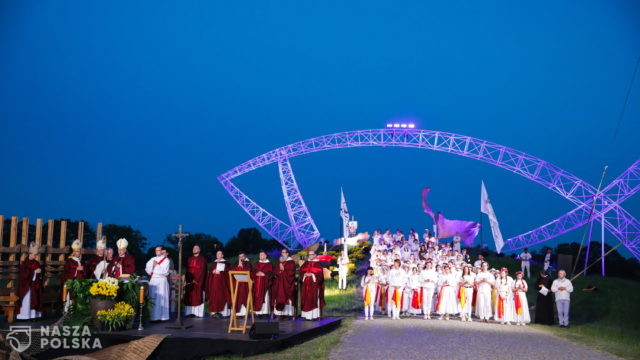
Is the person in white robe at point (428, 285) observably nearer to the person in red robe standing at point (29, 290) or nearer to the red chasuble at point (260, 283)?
the red chasuble at point (260, 283)

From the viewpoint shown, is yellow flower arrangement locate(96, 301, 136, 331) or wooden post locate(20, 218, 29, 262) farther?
wooden post locate(20, 218, 29, 262)

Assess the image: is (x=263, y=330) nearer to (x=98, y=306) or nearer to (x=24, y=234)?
(x=98, y=306)

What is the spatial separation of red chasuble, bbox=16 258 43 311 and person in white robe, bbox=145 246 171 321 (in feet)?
8.62

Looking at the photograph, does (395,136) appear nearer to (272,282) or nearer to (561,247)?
(272,282)

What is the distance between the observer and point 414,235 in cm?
3052

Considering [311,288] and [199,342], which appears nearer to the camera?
[199,342]

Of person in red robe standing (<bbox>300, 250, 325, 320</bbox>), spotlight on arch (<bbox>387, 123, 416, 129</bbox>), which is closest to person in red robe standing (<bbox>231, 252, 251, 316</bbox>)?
person in red robe standing (<bbox>300, 250, 325, 320</bbox>)

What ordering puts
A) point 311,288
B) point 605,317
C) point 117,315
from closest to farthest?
1. point 117,315
2. point 311,288
3. point 605,317

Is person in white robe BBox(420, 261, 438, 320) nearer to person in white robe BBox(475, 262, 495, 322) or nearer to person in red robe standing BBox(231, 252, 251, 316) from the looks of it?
person in white robe BBox(475, 262, 495, 322)

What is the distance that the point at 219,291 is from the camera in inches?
679

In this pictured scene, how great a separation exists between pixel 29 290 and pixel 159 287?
9.98 ft

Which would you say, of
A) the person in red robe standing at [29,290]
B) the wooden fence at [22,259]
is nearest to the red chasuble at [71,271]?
the wooden fence at [22,259]

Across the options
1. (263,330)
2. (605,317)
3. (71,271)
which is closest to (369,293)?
(263,330)

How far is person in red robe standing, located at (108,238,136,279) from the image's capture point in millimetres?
15593
